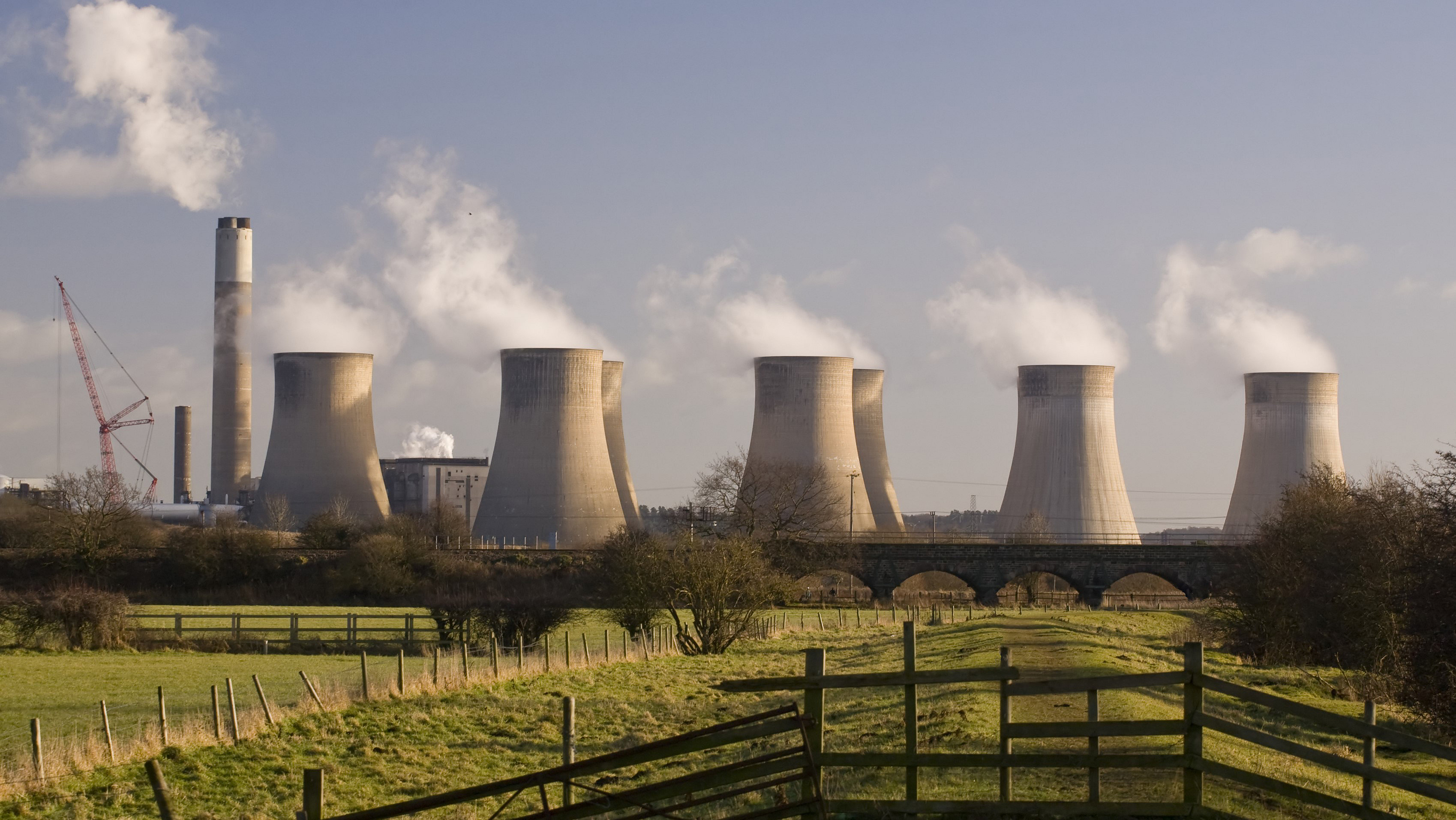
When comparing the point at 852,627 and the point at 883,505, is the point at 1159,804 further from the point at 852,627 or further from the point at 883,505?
the point at 883,505

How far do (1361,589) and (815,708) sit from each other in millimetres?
13767

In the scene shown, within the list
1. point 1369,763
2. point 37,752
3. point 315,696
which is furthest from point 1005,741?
point 315,696

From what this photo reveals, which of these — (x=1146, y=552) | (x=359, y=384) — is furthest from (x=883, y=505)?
(x=359, y=384)

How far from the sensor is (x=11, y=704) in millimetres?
15703

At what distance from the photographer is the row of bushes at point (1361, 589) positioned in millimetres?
11562

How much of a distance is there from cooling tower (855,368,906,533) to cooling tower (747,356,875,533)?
7326 mm

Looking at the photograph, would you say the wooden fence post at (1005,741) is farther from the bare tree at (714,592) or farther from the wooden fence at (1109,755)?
the bare tree at (714,592)

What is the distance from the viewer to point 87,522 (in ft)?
123

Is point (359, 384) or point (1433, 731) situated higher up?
point (359, 384)

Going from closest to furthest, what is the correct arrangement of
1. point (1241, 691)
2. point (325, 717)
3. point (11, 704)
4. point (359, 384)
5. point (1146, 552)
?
point (1241, 691)
point (325, 717)
point (11, 704)
point (1146, 552)
point (359, 384)

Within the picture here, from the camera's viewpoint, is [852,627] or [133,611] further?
[852,627]

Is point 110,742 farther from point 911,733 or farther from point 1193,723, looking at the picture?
point 1193,723

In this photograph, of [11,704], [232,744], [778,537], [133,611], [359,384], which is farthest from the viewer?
[359,384]

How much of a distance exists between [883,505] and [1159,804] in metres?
44.4
